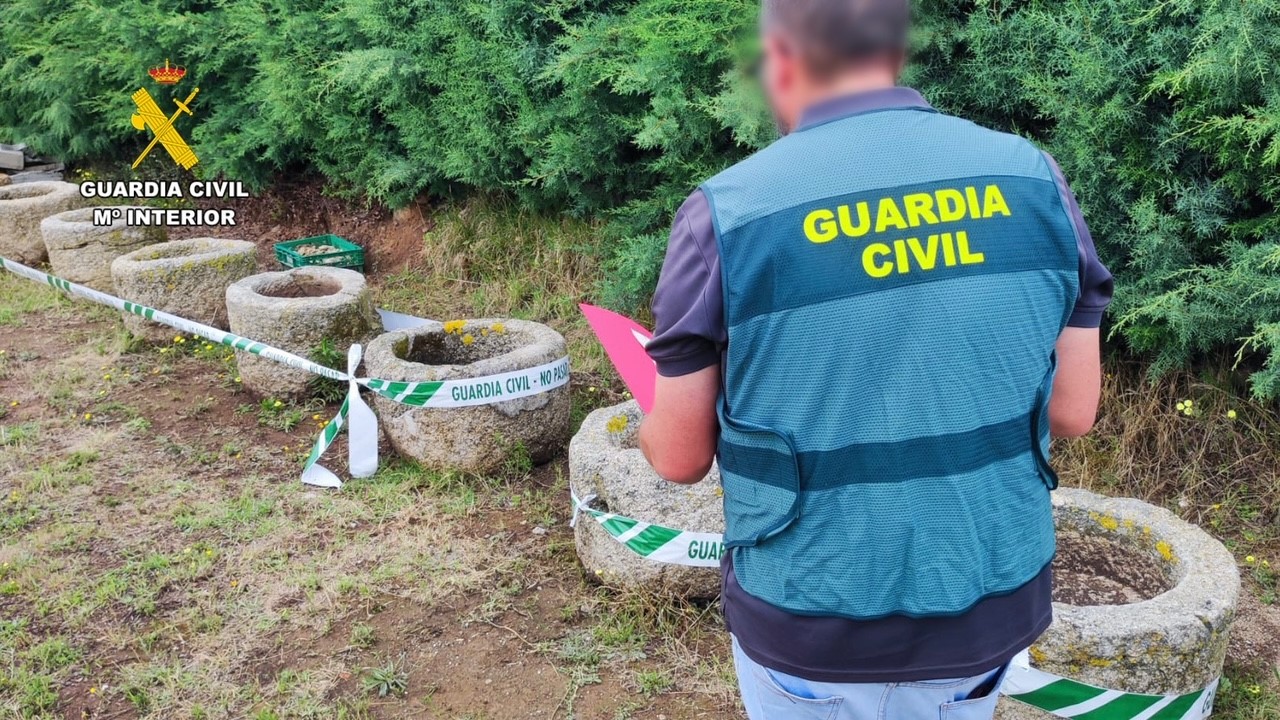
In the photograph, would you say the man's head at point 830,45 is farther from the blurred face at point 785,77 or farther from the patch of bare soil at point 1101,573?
the patch of bare soil at point 1101,573

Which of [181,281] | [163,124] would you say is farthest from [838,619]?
[163,124]

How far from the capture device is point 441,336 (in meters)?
5.02

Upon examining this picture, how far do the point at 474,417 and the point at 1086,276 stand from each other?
316 cm

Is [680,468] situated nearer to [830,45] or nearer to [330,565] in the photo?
[830,45]

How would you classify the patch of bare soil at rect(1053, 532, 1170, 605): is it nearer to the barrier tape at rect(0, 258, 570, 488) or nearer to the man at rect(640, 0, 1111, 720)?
the man at rect(640, 0, 1111, 720)

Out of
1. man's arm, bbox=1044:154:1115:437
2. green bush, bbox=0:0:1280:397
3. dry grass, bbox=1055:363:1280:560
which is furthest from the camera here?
dry grass, bbox=1055:363:1280:560

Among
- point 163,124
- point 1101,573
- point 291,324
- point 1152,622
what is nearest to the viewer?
point 1152,622

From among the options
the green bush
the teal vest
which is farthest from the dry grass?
the teal vest

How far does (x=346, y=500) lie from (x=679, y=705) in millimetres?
1928

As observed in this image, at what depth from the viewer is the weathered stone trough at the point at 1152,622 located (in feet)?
8.66

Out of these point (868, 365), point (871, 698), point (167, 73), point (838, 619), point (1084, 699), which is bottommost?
point (1084, 699)

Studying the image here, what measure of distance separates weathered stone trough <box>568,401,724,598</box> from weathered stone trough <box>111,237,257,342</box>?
3462 millimetres

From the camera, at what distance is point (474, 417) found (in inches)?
174

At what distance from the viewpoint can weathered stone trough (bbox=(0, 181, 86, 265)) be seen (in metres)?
8.34
